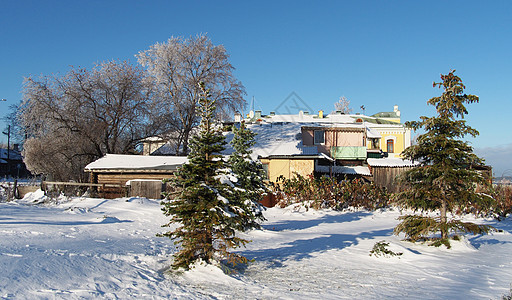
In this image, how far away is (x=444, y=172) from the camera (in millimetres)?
10469

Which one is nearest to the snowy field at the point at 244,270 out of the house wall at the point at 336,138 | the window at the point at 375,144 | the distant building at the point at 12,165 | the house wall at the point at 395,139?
the house wall at the point at 336,138

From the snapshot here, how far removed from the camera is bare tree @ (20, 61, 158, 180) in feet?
90.8

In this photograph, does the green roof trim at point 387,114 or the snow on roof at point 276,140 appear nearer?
the snow on roof at point 276,140

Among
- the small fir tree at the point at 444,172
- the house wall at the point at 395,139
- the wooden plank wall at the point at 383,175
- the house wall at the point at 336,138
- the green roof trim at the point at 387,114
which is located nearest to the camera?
the small fir tree at the point at 444,172

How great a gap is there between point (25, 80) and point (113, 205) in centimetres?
1770

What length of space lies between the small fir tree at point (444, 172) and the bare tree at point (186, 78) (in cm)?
2337

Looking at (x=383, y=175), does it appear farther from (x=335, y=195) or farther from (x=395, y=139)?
(x=395, y=139)

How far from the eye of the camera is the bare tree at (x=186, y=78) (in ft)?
106

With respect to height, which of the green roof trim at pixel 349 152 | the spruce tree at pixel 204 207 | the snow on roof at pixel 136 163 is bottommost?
the spruce tree at pixel 204 207

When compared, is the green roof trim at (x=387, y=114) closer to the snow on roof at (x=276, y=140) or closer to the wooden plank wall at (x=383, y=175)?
the snow on roof at (x=276, y=140)

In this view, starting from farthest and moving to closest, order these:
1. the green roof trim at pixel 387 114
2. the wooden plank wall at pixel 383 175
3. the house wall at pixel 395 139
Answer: the green roof trim at pixel 387 114
the house wall at pixel 395 139
the wooden plank wall at pixel 383 175

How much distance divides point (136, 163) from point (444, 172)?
19.0 meters

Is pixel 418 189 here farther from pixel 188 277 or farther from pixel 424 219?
pixel 188 277

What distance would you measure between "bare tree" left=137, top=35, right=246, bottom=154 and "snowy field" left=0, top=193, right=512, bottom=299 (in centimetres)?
2008
